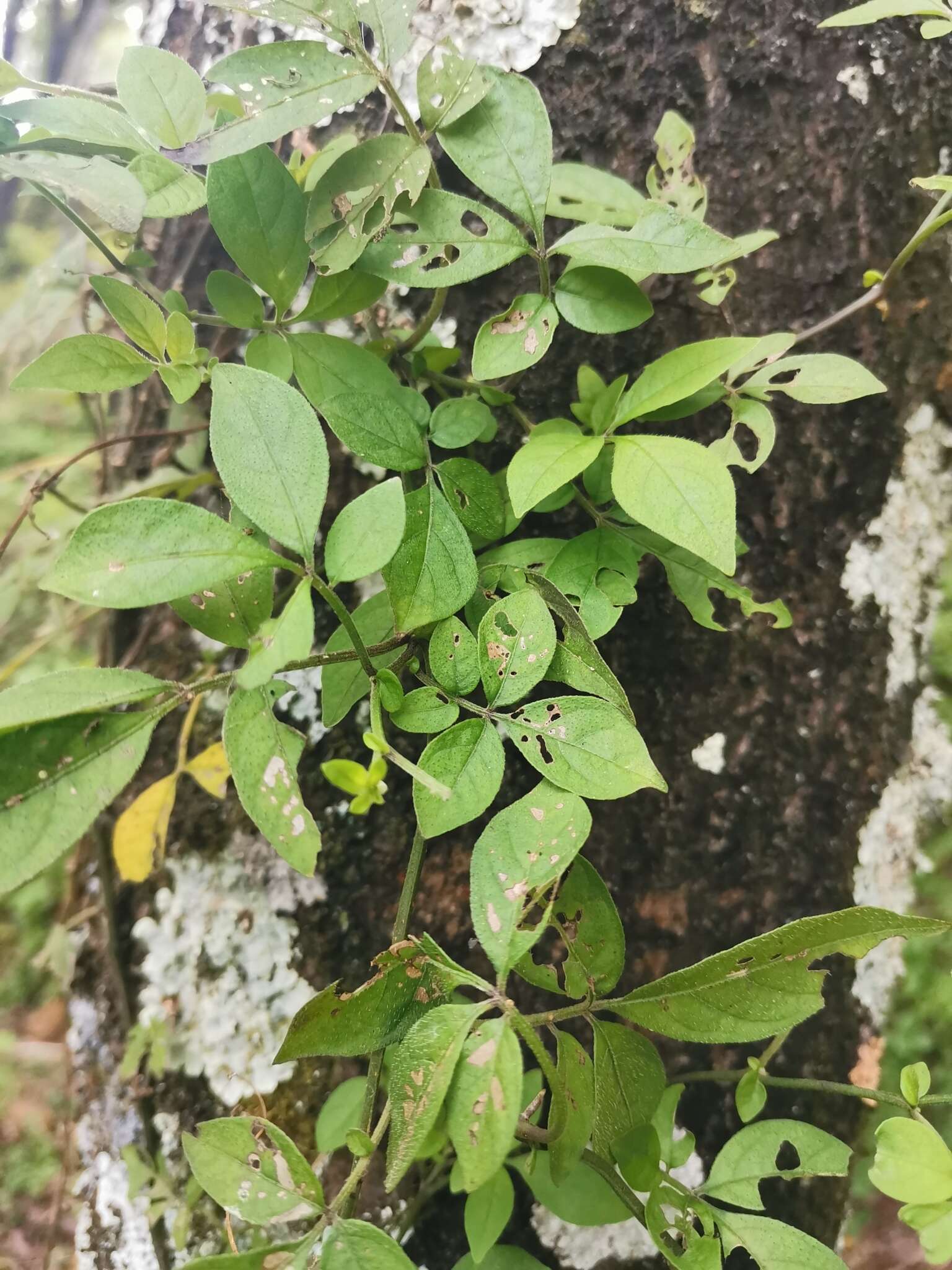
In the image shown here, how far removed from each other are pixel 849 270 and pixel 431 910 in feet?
3.01

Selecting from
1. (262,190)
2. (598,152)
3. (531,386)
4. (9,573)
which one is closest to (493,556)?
(531,386)

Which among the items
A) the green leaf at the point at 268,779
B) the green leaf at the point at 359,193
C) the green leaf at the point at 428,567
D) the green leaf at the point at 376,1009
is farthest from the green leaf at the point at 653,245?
the green leaf at the point at 376,1009

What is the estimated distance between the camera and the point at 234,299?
2.32 feet

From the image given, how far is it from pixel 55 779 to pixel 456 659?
11.9 inches

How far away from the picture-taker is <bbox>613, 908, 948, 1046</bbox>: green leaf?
23.0 inches

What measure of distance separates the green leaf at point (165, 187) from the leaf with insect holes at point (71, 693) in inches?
14.9

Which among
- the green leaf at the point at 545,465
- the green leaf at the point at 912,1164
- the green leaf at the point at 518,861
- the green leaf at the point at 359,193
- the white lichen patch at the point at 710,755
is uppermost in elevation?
the green leaf at the point at 359,193

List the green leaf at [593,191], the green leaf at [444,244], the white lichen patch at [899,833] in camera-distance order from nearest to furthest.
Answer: the green leaf at [444,244], the green leaf at [593,191], the white lichen patch at [899,833]

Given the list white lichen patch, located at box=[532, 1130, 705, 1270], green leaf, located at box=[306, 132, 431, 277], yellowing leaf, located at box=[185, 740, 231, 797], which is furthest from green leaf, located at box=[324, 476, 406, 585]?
white lichen patch, located at box=[532, 1130, 705, 1270]

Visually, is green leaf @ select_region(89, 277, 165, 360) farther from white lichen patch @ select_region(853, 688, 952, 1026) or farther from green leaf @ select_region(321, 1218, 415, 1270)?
white lichen patch @ select_region(853, 688, 952, 1026)

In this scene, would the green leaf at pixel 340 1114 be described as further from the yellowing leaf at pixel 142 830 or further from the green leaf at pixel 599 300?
the green leaf at pixel 599 300

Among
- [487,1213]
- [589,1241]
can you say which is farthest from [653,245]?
[589,1241]

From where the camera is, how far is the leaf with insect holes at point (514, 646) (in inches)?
23.9

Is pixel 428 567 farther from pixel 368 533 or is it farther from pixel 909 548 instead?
pixel 909 548
